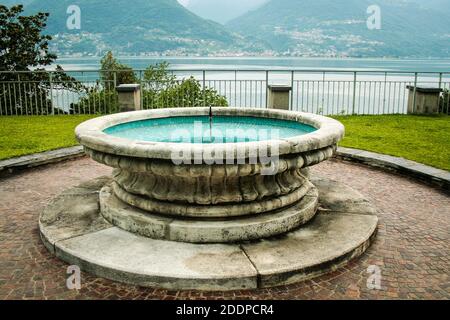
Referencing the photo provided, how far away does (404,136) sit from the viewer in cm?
1020

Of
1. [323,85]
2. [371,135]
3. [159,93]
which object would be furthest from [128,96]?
[371,135]

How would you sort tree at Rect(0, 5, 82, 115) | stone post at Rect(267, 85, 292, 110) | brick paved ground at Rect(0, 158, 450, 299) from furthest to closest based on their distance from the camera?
1. tree at Rect(0, 5, 82, 115)
2. stone post at Rect(267, 85, 292, 110)
3. brick paved ground at Rect(0, 158, 450, 299)

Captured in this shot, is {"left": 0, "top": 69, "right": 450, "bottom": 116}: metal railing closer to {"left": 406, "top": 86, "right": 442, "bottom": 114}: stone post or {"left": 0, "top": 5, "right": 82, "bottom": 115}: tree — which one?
{"left": 406, "top": 86, "right": 442, "bottom": 114}: stone post

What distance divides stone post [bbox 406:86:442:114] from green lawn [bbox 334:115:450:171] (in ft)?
2.13

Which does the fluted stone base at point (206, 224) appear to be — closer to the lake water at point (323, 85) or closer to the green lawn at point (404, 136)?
the green lawn at point (404, 136)

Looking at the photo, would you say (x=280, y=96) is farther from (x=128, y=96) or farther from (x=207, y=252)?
(x=207, y=252)

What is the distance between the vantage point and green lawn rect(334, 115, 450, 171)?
819 centimetres

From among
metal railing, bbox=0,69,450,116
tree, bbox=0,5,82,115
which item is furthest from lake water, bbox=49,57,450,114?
tree, bbox=0,5,82,115

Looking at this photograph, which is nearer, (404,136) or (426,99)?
(404,136)

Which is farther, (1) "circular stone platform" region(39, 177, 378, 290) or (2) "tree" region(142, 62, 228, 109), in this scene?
(2) "tree" region(142, 62, 228, 109)

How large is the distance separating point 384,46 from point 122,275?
19951 cm

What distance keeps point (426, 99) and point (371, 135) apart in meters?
5.22
